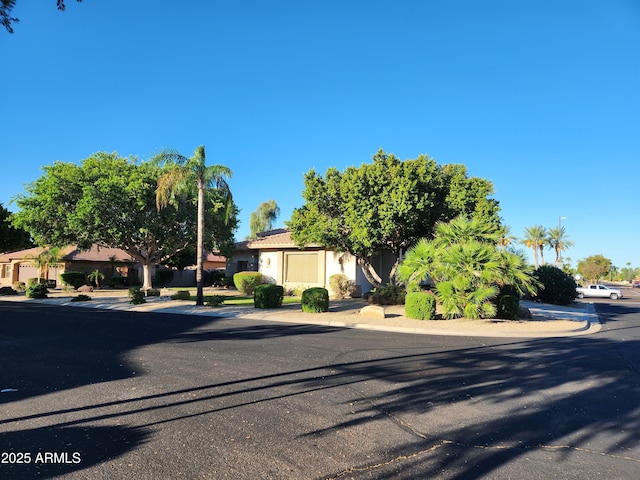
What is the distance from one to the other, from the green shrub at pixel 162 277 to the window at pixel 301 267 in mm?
15734

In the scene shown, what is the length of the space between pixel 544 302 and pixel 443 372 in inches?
865

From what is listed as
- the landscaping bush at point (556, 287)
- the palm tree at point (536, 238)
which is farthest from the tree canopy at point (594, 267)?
the landscaping bush at point (556, 287)

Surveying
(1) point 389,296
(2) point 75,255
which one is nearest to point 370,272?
(1) point 389,296

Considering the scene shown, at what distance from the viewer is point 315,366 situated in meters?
8.02

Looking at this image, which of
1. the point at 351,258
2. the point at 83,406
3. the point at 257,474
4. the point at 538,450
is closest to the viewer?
the point at 257,474

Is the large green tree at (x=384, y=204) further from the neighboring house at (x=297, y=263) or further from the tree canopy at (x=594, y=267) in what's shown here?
the tree canopy at (x=594, y=267)

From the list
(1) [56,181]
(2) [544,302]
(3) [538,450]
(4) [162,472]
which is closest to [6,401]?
(4) [162,472]

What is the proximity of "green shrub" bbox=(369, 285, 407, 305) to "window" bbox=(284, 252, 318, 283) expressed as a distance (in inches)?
251

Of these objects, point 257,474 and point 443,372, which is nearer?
point 257,474

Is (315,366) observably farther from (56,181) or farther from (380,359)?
(56,181)

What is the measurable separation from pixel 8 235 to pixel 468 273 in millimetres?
32708

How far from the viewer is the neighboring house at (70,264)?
37.2 m

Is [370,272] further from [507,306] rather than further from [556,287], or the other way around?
[556,287]

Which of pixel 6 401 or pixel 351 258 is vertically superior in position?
pixel 351 258
